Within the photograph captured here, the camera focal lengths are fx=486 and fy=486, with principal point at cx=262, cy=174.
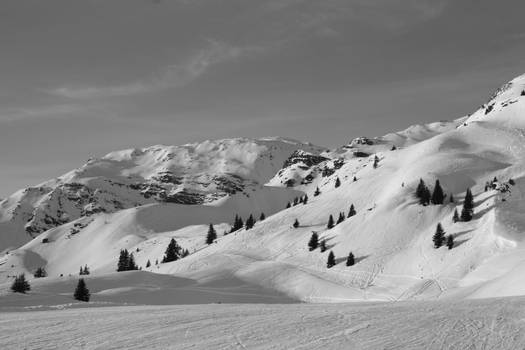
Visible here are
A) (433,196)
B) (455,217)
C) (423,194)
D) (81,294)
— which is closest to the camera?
(81,294)

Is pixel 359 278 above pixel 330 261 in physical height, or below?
below

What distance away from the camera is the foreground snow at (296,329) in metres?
16.4

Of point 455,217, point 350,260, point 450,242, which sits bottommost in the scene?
point 350,260

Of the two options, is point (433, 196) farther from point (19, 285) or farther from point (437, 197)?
point (19, 285)

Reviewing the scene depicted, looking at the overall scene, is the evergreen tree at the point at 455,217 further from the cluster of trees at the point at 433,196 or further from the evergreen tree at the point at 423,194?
the evergreen tree at the point at 423,194

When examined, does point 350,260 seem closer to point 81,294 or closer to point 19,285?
point 81,294

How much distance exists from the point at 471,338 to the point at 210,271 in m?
74.3

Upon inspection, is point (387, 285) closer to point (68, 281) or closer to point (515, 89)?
point (68, 281)

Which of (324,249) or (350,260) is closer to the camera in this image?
(350,260)

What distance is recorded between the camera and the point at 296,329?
18516 millimetres

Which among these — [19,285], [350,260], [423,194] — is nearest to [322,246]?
[350,260]

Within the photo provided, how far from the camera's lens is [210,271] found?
8794 cm

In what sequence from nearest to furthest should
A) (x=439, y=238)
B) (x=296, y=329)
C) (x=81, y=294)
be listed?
(x=296, y=329), (x=81, y=294), (x=439, y=238)

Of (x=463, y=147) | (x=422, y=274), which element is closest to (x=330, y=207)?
(x=463, y=147)
